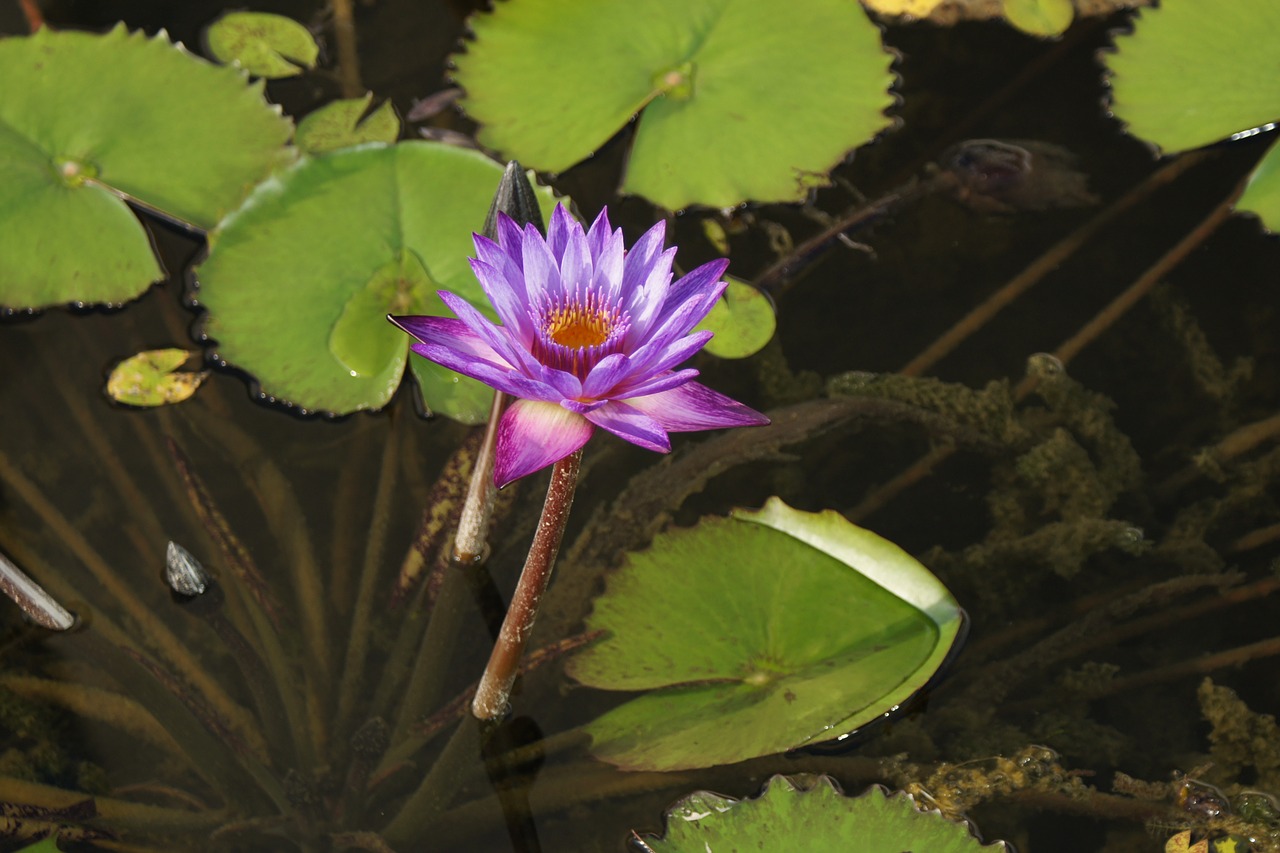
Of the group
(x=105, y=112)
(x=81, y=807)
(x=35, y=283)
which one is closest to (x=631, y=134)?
(x=105, y=112)

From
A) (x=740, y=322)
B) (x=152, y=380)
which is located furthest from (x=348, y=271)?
(x=740, y=322)

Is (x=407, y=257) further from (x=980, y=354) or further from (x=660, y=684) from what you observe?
(x=980, y=354)

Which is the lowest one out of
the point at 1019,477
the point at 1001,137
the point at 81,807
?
the point at 81,807

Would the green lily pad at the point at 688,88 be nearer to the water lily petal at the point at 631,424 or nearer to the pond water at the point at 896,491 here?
the pond water at the point at 896,491

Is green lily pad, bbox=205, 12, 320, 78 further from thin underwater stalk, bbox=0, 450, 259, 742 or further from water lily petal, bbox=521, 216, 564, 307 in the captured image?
water lily petal, bbox=521, 216, 564, 307

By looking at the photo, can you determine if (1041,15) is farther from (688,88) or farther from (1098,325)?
(688,88)

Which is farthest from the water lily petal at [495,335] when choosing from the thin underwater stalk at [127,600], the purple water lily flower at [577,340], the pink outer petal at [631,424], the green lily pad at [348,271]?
the thin underwater stalk at [127,600]
